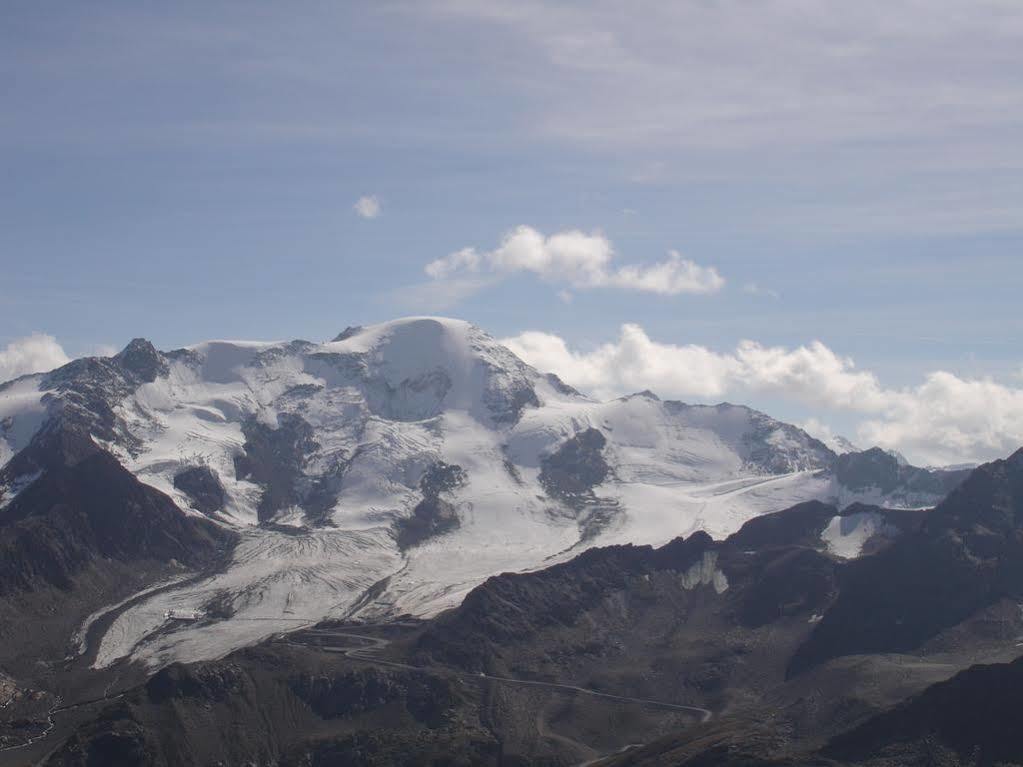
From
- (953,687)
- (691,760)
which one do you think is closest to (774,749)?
(691,760)

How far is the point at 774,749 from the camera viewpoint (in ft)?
642

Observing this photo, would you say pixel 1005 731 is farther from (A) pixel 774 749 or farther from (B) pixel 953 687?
(A) pixel 774 749

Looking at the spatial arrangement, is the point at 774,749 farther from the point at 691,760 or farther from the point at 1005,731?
the point at 1005,731

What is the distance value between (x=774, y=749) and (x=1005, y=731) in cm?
3216

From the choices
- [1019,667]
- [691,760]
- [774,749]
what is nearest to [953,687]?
[1019,667]

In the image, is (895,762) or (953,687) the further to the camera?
(953,687)

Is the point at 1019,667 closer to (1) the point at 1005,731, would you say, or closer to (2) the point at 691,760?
(1) the point at 1005,731

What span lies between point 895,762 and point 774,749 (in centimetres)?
1809

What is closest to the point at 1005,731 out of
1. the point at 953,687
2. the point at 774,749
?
the point at 953,687

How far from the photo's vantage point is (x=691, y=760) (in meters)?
193

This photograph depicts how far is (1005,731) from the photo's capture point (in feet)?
610

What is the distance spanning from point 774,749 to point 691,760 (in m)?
12.7

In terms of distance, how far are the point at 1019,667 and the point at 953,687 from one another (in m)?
9.81

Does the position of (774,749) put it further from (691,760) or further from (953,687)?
(953,687)
